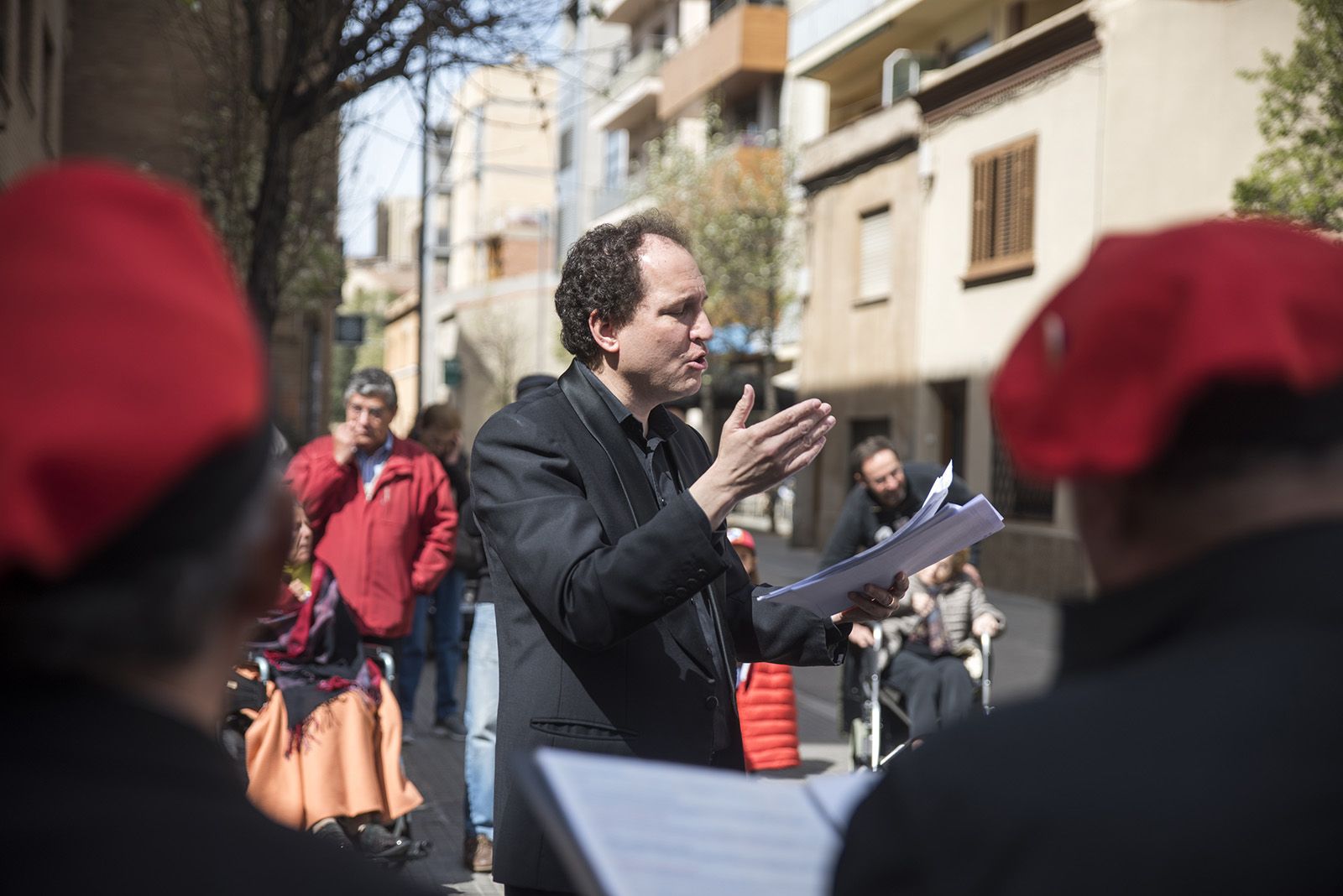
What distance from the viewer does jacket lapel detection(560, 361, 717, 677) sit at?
10.2 ft

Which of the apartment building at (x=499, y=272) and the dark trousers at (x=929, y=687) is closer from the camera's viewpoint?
the dark trousers at (x=929, y=687)

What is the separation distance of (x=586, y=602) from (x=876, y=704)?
18.0 feet

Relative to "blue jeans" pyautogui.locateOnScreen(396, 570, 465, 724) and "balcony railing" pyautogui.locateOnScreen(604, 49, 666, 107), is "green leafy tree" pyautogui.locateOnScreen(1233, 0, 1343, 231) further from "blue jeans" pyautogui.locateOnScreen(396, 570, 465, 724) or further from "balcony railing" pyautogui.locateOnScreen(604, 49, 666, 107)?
"balcony railing" pyautogui.locateOnScreen(604, 49, 666, 107)

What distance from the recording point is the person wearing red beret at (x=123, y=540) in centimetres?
112

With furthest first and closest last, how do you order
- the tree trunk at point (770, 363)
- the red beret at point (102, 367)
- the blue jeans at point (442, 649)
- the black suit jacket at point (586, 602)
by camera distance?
the tree trunk at point (770, 363) → the blue jeans at point (442, 649) → the black suit jacket at point (586, 602) → the red beret at point (102, 367)

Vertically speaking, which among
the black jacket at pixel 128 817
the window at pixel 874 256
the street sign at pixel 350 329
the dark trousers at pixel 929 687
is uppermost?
the window at pixel 874 256

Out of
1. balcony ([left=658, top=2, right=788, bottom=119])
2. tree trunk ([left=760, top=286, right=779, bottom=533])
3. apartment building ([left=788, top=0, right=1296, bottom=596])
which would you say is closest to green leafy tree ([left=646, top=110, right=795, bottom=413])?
tree trunk ([left=760, top=286, right=779, bottom=533])

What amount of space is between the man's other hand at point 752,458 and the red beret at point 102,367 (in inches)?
65.4

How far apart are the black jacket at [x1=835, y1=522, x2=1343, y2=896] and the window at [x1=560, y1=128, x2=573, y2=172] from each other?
186 ft

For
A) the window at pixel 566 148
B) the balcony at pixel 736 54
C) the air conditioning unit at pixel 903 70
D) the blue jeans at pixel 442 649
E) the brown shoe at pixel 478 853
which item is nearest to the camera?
the brown shoe at pixel 478 853

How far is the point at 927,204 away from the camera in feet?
80.1

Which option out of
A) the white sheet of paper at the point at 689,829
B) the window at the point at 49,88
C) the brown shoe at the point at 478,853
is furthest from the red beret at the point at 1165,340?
the window at the point at 49,88

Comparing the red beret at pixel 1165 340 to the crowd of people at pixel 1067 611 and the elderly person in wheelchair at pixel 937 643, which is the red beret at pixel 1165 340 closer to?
the crowd of people at pixel 1067 611

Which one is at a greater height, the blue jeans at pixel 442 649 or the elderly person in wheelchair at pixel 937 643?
the elderly person in wheelchair at pixel 937 643
